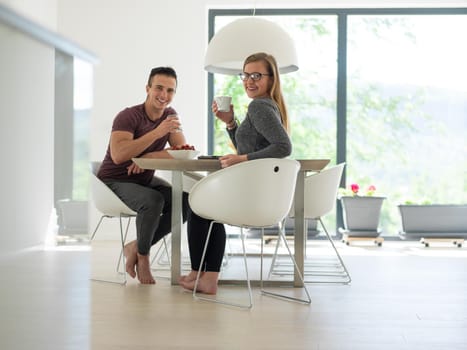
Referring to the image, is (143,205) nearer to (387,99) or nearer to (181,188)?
(181,188)

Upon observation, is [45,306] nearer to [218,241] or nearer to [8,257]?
[8,257]

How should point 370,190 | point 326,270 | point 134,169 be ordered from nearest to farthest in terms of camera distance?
point 134,169, point 326,270, point 370,190

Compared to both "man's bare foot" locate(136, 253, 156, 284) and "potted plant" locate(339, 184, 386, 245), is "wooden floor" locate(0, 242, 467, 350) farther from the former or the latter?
"potted plant" locate(339, 184, 386, 245)

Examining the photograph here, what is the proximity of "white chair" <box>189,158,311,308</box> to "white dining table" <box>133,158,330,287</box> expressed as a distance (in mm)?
249

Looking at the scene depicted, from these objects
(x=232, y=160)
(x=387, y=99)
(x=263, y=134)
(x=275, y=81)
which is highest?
(x=387, y=99)

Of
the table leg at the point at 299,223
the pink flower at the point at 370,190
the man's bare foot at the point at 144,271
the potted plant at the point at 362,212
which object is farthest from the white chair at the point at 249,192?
the pink flower at the point at 370,190

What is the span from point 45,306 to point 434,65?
6.67 m

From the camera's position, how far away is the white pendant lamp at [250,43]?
13.3 ft

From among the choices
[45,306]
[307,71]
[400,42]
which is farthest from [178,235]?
[400,42]

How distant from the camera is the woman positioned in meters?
3.23

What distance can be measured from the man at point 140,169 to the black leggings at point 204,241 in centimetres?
29

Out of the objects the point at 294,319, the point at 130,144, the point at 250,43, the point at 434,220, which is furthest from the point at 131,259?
the point at 434,220

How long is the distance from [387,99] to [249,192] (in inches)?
163

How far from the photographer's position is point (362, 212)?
6215mm
